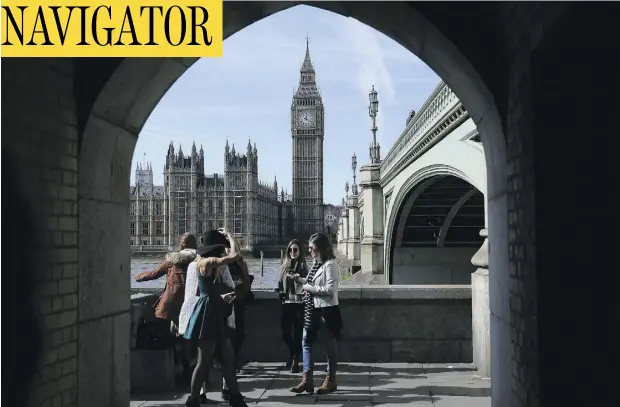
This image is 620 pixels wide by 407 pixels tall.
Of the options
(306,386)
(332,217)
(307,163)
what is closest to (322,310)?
(306,386)

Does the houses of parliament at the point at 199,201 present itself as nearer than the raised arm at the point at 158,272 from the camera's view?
No

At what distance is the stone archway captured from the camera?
5727 mm

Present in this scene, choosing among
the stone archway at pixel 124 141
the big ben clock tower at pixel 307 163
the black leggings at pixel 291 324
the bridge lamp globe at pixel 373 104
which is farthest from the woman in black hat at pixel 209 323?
the big ben clock tower at pixel 307 163

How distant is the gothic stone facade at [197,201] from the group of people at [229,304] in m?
109

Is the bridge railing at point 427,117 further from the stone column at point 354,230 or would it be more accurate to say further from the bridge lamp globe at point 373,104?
the stone column at point 354,230

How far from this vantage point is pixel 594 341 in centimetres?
445

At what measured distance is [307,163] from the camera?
134875mm

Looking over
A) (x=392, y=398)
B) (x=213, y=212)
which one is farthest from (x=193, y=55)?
(x=213, y=212)

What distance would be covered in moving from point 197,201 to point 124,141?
4496 inches

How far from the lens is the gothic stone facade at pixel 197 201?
119 meters

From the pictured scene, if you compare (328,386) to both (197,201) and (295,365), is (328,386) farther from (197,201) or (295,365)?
(197,201)

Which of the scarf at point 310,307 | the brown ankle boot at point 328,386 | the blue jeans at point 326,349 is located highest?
the scarf at point 310,307

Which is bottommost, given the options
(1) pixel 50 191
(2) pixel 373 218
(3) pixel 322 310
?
(3) pixel 322 310

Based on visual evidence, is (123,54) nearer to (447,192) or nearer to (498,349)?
(498,349)
